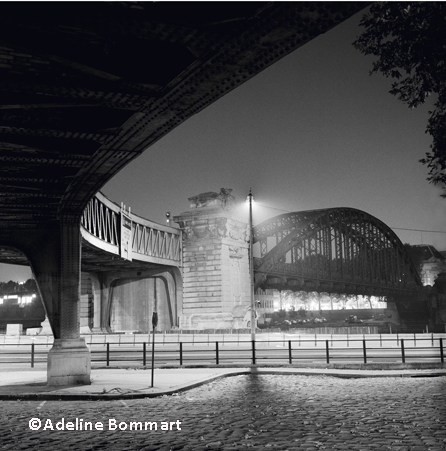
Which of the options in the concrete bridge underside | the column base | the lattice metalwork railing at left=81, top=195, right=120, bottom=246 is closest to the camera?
the concrete bridge underside

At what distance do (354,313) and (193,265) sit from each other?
101 m

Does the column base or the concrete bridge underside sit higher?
the concrete bridge underside

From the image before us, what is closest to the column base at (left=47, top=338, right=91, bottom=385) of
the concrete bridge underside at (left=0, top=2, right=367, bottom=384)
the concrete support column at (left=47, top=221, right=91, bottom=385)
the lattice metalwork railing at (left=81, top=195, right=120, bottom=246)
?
the concrete support column at (left=47, top=221, right=91, bottom=385)

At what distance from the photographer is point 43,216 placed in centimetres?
1803

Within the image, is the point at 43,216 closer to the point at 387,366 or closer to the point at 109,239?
the point at 387,366

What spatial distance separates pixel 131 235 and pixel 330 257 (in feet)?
189

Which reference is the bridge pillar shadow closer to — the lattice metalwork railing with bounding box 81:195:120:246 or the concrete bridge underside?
the concrete bridge underside

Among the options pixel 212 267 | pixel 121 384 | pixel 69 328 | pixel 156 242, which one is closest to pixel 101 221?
pixel 156 242

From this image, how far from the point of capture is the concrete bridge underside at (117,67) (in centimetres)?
646

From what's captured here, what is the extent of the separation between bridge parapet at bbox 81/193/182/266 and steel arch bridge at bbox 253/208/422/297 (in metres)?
16.1

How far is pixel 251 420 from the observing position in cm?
1092

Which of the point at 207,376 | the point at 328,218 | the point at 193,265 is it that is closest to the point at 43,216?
the point at 207,376

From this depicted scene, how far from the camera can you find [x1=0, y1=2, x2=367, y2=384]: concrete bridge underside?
6.46 metres

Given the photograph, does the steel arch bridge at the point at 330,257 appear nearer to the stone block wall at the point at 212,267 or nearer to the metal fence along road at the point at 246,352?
the stone block wall at the point at 212,267
